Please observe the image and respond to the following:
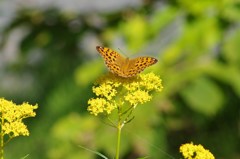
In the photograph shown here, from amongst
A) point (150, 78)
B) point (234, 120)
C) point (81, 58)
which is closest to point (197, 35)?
point (234, 120)

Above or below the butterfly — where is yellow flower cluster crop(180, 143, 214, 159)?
below

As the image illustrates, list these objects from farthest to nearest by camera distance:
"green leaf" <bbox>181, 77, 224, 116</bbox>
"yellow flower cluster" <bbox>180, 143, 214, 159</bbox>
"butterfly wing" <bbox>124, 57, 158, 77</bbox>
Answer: "green leaf" <bbox>181, 77, 224, 116</bbox>
"butterfly wing" <bbox>124, 57, 158, 77</bbox>
"yellow flower cluster" <bbox>180, 143, 214, 159</bbox>

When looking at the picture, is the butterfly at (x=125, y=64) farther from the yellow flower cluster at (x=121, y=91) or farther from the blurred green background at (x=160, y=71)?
the blurred green background at (x=160, y=71)

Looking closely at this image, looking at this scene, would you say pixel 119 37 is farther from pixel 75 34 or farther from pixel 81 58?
pixel 81 58

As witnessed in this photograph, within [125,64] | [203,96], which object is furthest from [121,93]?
[203,96]

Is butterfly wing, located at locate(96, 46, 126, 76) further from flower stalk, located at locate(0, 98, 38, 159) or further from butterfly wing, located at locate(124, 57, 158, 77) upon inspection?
flower stalk, located at locate(0, 98, 38, 159)

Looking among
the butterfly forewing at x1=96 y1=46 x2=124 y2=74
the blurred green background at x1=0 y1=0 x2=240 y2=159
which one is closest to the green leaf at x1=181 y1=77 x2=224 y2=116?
the blurred green background at x1=0 y1=0 x2=240 y2=159

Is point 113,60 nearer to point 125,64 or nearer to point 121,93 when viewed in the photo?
point 125,64
